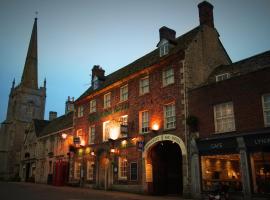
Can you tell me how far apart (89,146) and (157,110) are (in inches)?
415

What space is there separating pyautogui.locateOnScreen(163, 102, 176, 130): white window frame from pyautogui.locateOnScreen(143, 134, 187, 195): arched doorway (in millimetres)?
743

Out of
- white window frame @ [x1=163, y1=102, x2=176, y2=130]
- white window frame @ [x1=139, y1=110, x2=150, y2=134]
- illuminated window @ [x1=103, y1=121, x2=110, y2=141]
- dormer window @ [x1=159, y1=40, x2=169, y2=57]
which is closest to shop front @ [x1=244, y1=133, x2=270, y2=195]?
white window frame @ [x1=163, y1=102, x2=176, y2=130]

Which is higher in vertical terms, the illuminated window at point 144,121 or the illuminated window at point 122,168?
the illuminated window at point 144,121

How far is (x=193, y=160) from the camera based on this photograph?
18375mm

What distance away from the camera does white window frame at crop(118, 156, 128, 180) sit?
2403cm

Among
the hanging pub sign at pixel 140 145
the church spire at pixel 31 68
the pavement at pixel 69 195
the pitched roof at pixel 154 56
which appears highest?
the church spire at pixel 31 68

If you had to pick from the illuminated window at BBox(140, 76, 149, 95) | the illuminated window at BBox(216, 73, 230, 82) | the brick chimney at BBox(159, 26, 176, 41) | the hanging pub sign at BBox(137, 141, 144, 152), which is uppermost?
the brick chimney at BBox(159, 26, 176, 41)

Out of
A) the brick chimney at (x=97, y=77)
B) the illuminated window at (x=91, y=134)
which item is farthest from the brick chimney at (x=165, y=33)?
the illuminated window at (x=91, y=134)

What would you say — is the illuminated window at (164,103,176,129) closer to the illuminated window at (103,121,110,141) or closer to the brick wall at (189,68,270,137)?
the brick wall at (189,68,270,137)

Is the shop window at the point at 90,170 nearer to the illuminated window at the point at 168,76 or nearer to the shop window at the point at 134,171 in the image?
the shop window at the point at 134,171

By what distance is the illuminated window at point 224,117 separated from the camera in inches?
676

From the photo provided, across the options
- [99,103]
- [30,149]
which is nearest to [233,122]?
[99,103]

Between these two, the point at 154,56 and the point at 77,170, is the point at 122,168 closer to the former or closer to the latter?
the point at 77,170

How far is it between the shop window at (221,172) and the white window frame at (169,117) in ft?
11.4
